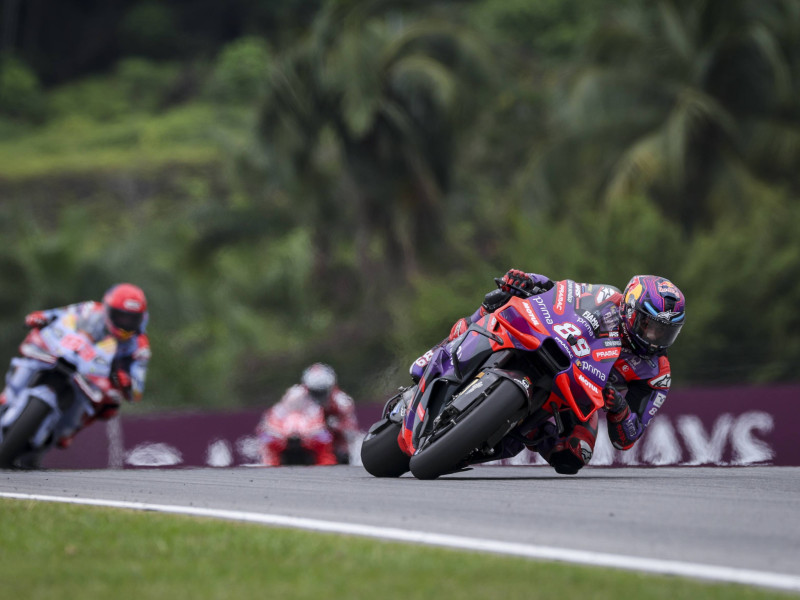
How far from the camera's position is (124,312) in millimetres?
12367

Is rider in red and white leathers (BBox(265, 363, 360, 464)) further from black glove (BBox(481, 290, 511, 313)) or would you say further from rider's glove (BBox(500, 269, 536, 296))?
rider's glove (BBox(500, 269, 536, 296))

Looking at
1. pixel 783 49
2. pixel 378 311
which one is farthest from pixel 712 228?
pixel 378 311

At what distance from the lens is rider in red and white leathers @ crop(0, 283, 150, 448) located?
40.7 feet

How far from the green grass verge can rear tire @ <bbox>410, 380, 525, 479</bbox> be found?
2.16 meters

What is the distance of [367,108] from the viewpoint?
97.6 ft

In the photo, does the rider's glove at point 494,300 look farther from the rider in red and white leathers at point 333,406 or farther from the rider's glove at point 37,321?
the rider in red and white leathers at point 333,406

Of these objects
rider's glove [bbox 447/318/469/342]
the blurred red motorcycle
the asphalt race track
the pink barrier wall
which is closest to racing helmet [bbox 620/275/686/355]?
the asphalt race track

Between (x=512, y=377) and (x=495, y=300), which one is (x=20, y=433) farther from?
(x=512, y=377)

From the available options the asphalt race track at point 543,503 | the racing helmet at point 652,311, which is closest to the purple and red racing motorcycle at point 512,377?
the racing helmet at point 652,311

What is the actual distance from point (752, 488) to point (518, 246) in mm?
19108

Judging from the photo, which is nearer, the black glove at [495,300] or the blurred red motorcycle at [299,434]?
the black glove at [495,300]

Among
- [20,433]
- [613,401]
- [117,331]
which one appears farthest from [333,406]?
[613,401]

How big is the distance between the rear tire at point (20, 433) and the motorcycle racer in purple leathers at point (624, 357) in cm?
390

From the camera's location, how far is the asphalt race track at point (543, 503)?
5.83 m
